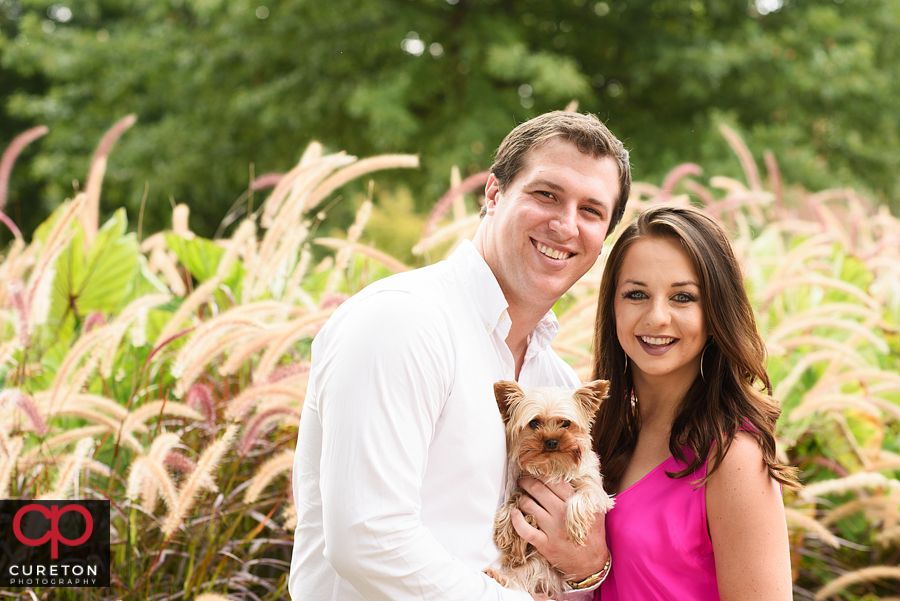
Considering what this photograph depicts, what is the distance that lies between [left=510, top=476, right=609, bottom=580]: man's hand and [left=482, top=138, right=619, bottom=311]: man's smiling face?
2.24ft

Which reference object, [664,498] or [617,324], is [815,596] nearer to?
[664,498]

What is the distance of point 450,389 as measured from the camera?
2.20m

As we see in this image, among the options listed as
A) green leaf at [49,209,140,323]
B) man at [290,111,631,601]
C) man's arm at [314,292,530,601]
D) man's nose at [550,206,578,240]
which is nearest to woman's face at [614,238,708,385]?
man at [290,111,631,601]

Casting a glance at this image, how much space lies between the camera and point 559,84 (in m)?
9.57

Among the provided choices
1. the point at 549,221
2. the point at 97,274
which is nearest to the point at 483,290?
the point at 549,221

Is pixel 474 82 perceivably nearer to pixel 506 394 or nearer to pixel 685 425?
pixel 685 425

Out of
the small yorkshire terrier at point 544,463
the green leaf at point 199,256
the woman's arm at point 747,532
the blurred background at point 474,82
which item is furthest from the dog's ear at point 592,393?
the blurred background at point 474,82

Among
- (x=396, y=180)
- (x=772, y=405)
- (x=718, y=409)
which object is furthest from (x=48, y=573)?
(x=396, y=180)

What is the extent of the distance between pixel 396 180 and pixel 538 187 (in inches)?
419

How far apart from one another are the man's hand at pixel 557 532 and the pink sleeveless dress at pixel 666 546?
0.31ft

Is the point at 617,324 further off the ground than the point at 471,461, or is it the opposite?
the point at 617,324

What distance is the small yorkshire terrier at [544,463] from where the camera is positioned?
7.94ft

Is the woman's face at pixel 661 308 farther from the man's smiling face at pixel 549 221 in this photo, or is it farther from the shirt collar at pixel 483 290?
the shirt collar at pixel 483 290

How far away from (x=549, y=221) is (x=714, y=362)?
90cm
